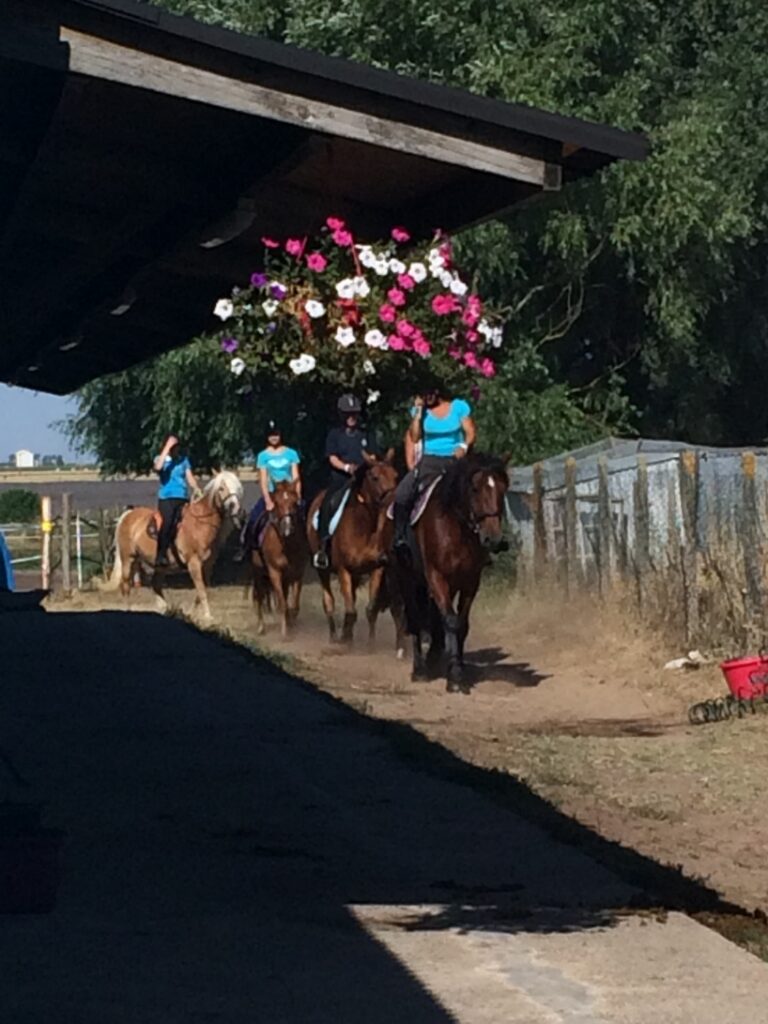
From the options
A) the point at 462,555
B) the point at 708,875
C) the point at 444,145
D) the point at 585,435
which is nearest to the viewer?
the point at 444,145

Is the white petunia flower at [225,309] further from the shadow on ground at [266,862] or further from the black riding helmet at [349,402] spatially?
the shadow on ground at [266,862]

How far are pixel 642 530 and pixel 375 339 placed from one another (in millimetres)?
10229

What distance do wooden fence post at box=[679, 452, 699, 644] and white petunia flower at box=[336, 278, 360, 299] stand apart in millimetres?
9132

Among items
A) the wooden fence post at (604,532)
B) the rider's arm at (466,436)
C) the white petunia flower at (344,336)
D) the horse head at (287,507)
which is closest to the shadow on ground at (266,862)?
the white petunia flower at (344,336)

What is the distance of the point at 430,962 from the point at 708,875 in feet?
8.69

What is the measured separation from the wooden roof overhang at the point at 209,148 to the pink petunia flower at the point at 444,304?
0.92m

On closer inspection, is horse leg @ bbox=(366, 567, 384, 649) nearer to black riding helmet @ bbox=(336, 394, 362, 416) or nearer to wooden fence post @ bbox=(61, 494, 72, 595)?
black riding helmet @ bbox=(336, 394, 362, 416)

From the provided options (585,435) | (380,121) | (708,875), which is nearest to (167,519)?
(585,435)

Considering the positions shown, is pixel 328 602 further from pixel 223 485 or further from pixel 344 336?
pixel 344 336

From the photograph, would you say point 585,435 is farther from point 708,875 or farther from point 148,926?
point 148,926

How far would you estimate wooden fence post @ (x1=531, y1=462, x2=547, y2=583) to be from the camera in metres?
25.2

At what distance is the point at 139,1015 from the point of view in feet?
20.7

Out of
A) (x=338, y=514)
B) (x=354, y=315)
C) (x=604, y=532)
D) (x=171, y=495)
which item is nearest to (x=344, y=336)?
(x=354, y=315)

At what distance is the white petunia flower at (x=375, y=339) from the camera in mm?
10411
